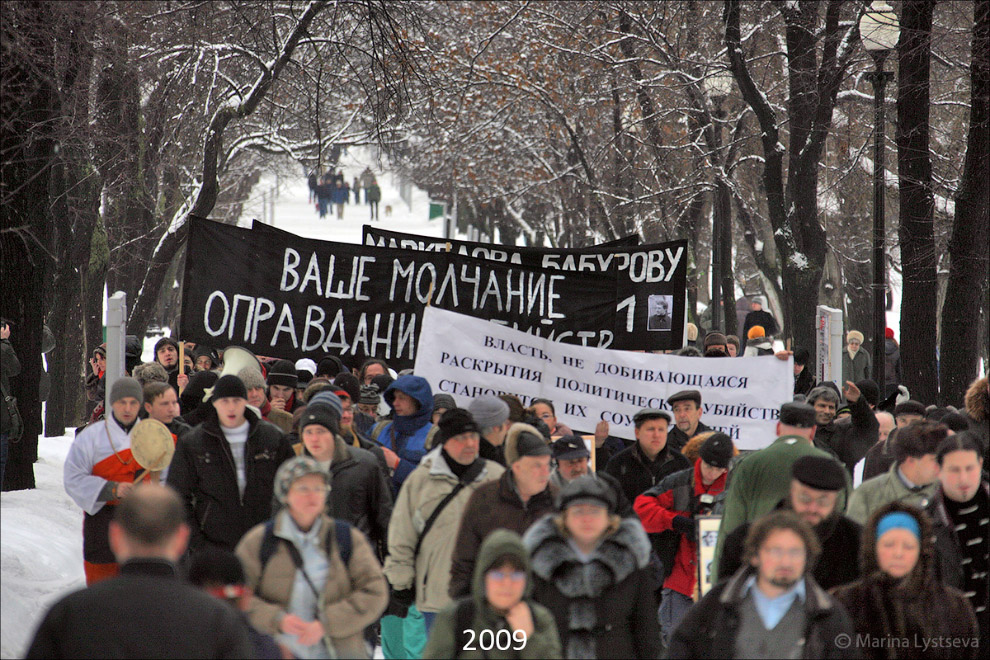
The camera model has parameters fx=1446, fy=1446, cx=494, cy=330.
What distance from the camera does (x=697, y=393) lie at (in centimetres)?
930

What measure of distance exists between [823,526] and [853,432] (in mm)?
4163

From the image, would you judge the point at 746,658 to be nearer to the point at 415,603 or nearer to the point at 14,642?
the point at 415,603

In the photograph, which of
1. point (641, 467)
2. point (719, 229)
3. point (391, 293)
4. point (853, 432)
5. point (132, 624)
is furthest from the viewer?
point (719, 229)

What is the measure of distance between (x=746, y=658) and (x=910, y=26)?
1082 centimetres

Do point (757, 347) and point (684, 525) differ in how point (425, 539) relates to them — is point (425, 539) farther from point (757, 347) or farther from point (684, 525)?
point (757, 347)

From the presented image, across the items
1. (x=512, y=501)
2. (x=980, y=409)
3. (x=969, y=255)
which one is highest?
(x=969, y=255)

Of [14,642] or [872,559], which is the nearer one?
[872,559]

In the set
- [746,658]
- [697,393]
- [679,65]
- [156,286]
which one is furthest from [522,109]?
[746,658]

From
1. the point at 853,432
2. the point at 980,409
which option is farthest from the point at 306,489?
the point at 853,432

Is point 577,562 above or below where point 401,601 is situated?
Result: above

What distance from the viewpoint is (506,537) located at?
5082 millimetres

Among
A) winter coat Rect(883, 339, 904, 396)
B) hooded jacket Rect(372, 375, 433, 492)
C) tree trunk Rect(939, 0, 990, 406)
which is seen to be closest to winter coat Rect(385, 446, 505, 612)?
hooded jacket Rect(372, 375, 433, 492)

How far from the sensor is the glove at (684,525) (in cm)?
769

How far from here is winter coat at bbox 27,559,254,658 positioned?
13.4 feet
